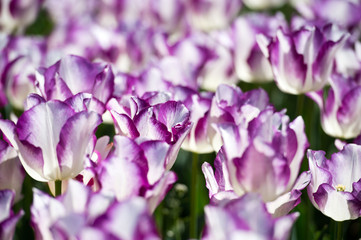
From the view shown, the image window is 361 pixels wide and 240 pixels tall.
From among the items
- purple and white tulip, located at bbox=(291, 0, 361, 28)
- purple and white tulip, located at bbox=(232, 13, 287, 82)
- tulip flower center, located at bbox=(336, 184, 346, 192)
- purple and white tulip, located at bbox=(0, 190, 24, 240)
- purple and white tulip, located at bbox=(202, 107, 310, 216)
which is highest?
purple and white tulip, located at bbox=(0, 190, 24, 240)

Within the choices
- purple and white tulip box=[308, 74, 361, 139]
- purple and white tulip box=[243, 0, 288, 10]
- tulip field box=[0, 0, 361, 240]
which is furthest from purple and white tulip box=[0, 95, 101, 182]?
purple and white tulip box=[243, 0, 288, 10]

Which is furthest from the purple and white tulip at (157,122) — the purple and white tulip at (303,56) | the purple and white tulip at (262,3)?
the purple and white tulip at (262,3)

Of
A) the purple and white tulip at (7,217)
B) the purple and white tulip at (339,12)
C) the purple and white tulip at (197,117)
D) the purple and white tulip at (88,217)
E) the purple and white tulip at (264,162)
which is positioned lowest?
the purple and white tulip at (339,12)

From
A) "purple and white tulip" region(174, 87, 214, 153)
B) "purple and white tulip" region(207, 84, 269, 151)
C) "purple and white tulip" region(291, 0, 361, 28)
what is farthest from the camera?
"purple and white tulip" region(291, 0, 361, 28)

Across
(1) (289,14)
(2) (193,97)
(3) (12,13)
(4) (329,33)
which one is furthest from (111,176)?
(1) (289,14)

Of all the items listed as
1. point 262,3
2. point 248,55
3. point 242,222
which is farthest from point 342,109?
point 262,3

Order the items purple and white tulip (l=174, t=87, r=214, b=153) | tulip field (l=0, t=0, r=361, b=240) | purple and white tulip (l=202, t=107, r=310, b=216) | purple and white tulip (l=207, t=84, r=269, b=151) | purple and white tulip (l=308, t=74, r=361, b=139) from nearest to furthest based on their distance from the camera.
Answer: tulip field (l=0, t=0, r=361, b=240) → purple and white tulip (l=202, t=107, r=310, b=216) → purple and white tulip (l=207, t=84, r=269, b=151) → purple and white tulip (l=174, t=87, r=214, b=153) → purple and white tulip (l=308, t=74, r=361, b=139)

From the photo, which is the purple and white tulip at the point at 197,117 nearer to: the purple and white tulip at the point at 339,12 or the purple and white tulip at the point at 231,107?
the purple and white tulip at the point at 231,107

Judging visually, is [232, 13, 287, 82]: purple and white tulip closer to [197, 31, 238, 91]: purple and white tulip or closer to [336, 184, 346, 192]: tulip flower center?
[197, 31, 238, 91]: purple and white tulip
